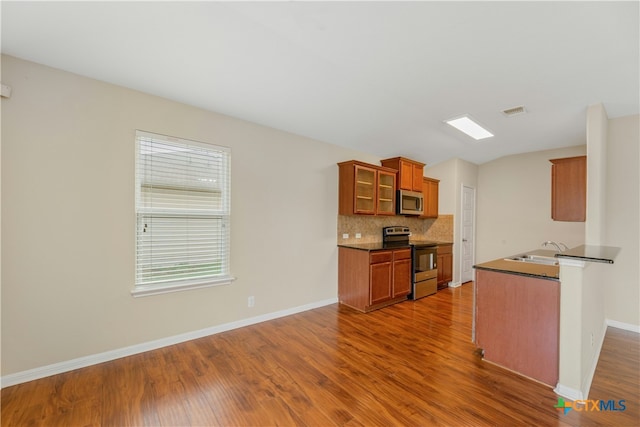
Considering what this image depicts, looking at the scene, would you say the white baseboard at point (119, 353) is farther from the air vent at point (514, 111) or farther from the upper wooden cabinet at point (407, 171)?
the air vent at point (514, 111)

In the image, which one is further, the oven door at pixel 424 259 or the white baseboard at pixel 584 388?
the oven door at pixel 424 259

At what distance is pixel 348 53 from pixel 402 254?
310cm

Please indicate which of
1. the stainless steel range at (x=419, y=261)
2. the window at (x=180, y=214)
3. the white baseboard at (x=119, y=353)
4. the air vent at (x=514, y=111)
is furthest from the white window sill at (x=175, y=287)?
the air vent at (x=514, y=111)

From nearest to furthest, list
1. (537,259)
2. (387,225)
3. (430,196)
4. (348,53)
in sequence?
(348,53), (537,259), (387,225), (430,196)

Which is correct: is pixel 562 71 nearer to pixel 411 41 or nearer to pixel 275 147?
pixel 411 41

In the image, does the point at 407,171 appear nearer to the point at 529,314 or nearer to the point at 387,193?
the point at 387,193

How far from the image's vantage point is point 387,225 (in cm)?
512

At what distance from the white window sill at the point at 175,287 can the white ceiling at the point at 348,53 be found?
77.0 inches

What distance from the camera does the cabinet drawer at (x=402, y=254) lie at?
4.20 metres

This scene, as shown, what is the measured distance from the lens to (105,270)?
8.05 feet

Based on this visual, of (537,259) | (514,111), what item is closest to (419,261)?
(537,259)

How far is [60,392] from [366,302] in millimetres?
3190

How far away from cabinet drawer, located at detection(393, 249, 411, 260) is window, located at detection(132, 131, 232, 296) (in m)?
2.51

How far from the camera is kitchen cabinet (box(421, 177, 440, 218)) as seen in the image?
5480 mm
